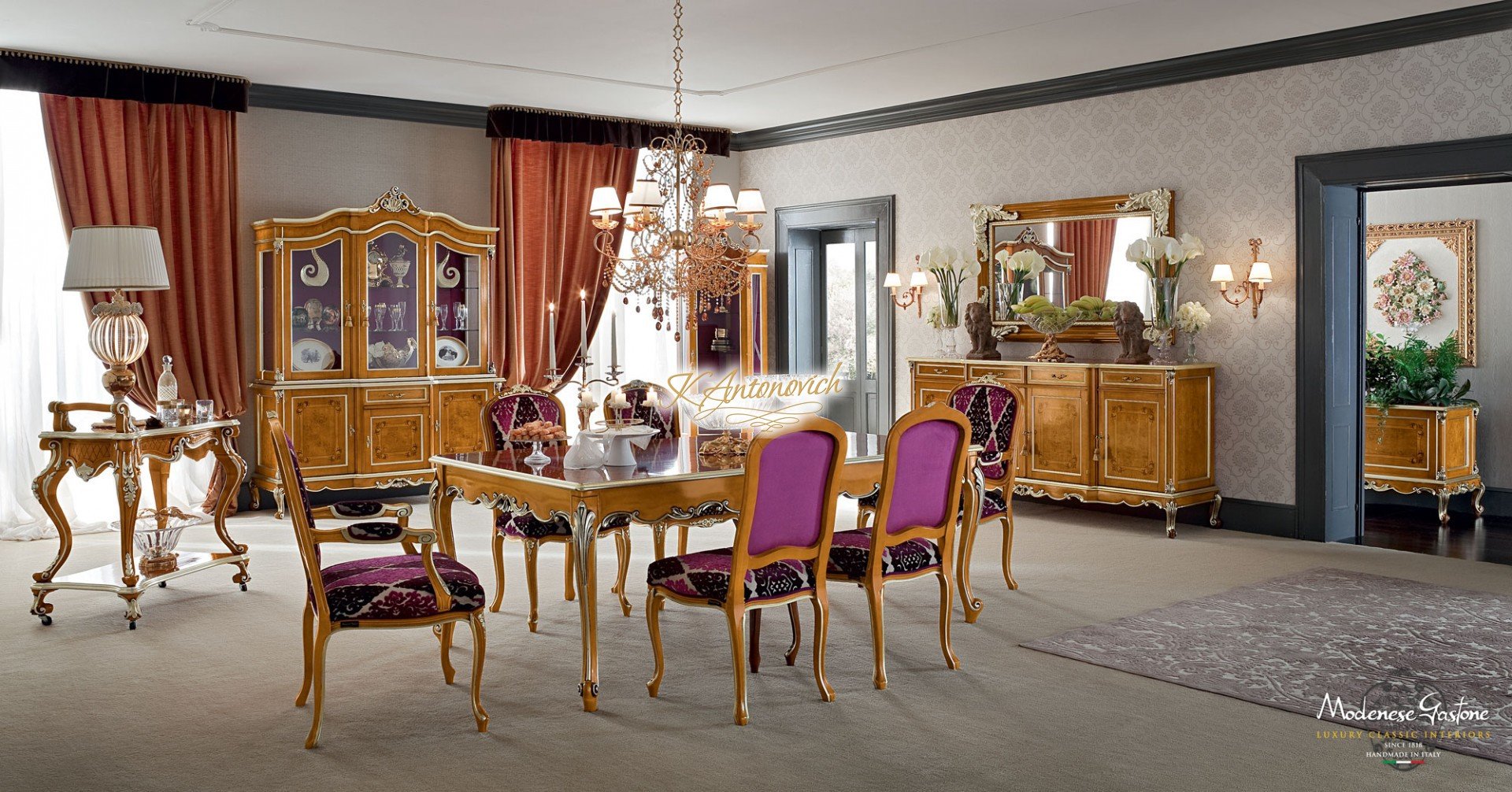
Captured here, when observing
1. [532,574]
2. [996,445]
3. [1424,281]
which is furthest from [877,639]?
[1424,281]

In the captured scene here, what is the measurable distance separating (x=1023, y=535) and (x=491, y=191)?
14.5 feet

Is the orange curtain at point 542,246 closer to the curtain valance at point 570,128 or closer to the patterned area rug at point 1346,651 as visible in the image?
the curtain valance at point 570,128

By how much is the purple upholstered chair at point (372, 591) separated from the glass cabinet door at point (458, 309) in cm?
441

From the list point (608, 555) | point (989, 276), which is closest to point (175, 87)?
point (608, 555)

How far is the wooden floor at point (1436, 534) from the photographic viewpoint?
255 inches

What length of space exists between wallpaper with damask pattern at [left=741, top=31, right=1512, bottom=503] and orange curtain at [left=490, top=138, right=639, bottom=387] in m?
2.51

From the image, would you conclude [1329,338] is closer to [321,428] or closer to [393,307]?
A: [393,307]

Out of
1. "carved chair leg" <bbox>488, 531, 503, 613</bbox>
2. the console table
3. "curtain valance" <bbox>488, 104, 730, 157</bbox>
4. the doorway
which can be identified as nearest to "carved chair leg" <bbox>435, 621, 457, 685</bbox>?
"carved chair leg" <bbox>488, 531, 503, 613</bbox>

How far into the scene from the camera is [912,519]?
4266 millimetres

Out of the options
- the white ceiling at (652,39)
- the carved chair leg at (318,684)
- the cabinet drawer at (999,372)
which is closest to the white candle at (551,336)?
the carved chair leg at (318,684)

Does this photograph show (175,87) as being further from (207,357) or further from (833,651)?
(833,651)

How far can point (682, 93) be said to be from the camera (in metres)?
8.06

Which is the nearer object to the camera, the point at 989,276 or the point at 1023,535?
the point at 1023,535

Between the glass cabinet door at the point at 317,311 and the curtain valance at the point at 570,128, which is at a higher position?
the curtain valance at the point at 570,128
